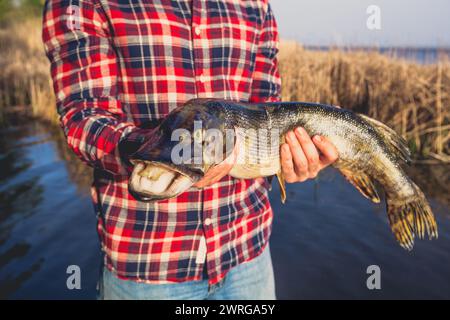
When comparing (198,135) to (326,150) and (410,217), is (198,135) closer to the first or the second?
(326,150)

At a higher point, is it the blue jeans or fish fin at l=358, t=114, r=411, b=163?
fish fin at l=358, t=114, r=411, b=163

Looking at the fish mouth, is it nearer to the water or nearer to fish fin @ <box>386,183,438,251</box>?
fish fin @ <box>386,183,438,251</box>

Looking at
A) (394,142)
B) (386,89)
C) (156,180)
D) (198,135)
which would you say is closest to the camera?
(156,180)

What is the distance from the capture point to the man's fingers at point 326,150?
1.93 meters

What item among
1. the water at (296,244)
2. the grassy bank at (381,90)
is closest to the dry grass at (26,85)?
the grassy bank at (381,90)

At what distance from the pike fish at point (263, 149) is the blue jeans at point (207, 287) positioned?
441 millimetres

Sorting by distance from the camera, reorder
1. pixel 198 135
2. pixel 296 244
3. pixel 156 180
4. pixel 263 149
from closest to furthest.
Answer: pixel 156 180 → pixel 198 135 → pixel 263 149 → pixel 296 244

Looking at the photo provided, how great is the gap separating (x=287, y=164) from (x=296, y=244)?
12.7ft

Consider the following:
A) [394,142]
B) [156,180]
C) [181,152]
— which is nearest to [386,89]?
[394,142]

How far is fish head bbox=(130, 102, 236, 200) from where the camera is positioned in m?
1.23

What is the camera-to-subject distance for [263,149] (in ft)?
6.15

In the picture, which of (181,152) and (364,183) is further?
(364,183)

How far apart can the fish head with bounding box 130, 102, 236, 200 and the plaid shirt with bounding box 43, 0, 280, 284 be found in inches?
13.4

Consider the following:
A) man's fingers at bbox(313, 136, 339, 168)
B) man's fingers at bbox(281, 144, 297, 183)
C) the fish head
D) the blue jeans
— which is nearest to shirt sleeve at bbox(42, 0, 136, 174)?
the fish head
